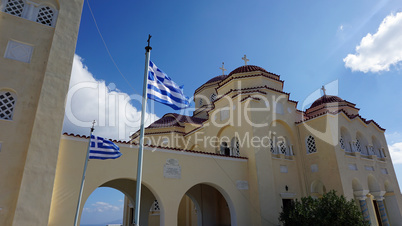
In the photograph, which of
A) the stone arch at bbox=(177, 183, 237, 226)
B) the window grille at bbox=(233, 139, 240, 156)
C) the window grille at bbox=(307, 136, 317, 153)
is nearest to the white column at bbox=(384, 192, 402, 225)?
the window grille at bbox=(307, 136, 317, 153)

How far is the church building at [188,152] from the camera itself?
808cm

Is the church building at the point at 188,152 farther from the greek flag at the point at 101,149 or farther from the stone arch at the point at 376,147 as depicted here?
the greek flag at the point at 101,149

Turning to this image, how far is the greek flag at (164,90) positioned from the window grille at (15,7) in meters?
6.11

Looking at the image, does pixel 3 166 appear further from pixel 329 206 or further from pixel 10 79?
pixel 329 206

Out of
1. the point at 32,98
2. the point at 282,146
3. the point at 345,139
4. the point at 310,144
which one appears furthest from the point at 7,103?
the point at 345,139

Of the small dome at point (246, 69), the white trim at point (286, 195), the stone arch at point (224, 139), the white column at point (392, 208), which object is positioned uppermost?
the small dome at point (246, 69)

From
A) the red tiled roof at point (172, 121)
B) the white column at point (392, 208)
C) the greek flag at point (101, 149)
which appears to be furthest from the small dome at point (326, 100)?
the greek flag at point (101, 149)

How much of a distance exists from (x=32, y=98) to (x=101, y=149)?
309cm

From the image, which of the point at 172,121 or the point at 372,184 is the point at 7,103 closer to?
the point at 172,121

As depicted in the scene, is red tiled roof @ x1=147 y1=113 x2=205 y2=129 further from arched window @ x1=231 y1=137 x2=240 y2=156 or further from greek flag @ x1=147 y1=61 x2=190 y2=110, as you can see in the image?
greek flag @ x1=147 y1=61 x2=190 y2=110

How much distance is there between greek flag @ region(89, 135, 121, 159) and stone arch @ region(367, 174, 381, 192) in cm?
1478

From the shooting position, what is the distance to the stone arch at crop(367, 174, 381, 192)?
1506cm

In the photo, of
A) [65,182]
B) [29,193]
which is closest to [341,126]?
[65,182]

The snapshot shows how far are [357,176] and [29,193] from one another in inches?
603
